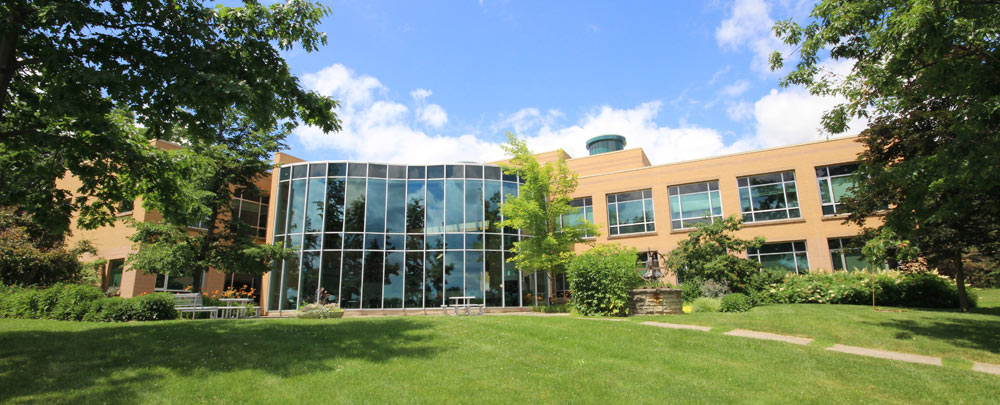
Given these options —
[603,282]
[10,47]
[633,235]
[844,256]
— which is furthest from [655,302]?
[10,47]

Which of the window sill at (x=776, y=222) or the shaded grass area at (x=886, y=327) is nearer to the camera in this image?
the shaded grass area at (x=886, y=327)

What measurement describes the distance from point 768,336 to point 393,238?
16.5 m

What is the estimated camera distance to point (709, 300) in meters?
16.4

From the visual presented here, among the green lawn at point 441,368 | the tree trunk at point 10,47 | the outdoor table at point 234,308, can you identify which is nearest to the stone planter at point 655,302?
the green lawn at point 441,368

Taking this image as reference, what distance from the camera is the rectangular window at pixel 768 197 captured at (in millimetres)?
24234

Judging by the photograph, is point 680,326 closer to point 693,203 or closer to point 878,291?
point 878,291

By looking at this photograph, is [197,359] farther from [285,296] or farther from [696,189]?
[696,189]

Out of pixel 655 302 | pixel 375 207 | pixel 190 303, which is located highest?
pixel 375 207

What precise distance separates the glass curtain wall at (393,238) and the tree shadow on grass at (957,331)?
1414 cm

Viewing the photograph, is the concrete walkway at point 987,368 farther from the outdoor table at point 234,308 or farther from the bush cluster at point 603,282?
the outdoor table at point 234,308

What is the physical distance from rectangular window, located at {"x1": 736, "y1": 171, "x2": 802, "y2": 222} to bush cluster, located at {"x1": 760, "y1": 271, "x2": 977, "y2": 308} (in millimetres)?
6087

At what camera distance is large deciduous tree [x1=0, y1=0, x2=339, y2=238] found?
7.52 metres

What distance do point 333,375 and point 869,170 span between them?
11.8 metres

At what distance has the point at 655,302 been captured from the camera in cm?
1562
